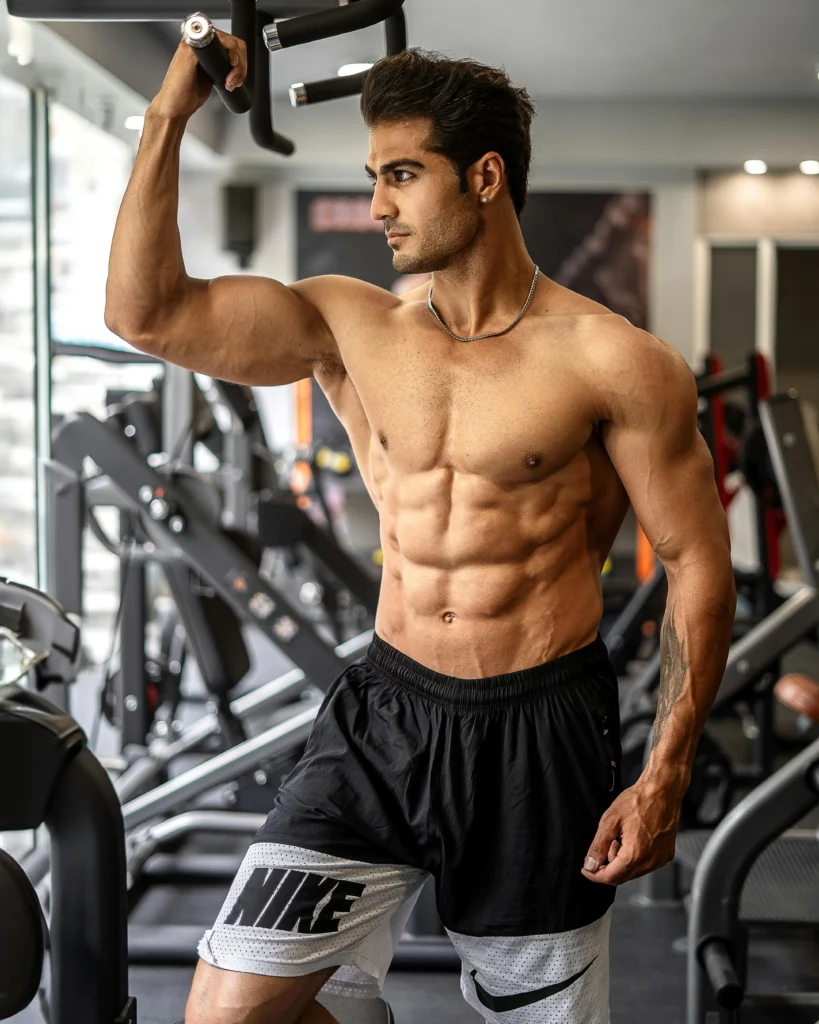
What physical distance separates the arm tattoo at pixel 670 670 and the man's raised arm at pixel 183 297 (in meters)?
0.64

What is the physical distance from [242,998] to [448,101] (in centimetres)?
119

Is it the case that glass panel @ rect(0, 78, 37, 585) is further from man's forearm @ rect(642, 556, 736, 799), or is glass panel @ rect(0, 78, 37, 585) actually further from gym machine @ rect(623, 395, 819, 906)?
man's forearm @ rect(642, 556, 736, 799)

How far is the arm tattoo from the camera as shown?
4.96ft

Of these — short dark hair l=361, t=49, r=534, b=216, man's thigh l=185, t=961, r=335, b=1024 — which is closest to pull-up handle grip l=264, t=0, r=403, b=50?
short dark hair l=361, t=49, r=534, b=216

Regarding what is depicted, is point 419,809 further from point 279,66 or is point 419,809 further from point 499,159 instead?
point 279,66

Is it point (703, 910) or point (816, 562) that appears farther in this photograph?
point (816, 562)

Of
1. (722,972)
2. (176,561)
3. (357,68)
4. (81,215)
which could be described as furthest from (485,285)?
(81,215)

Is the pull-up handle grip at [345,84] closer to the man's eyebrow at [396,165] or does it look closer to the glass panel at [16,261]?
the man's eyebrow at [396,165]

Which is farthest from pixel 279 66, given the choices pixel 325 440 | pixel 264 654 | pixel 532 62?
pixel 264 654

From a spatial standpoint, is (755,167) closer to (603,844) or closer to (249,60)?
(249,60)

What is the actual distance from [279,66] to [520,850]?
571 centimetres

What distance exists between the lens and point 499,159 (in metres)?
1.53

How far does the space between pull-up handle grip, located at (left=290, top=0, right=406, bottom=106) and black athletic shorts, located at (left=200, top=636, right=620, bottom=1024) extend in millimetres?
818

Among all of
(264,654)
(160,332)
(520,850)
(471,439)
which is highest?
(160,332)
